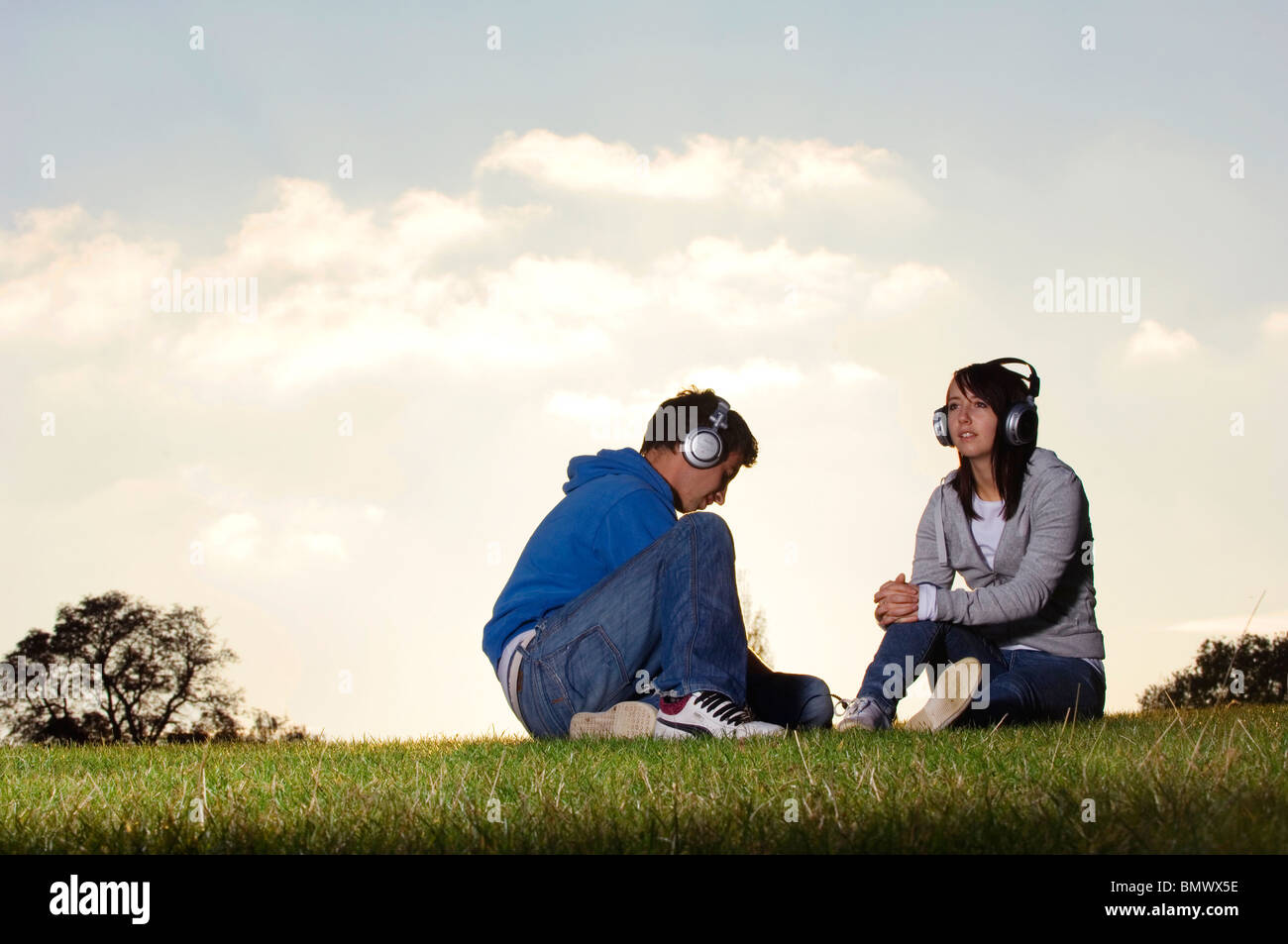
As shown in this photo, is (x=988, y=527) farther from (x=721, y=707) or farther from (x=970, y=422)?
(x=721, y=707)

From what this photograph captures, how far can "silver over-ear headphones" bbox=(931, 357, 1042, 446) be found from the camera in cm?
615

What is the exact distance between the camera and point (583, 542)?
18.4 feet

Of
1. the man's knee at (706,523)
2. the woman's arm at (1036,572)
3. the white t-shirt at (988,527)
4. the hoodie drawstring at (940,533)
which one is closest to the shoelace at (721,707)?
the man's knee at (706,523)

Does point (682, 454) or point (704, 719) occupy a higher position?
point (682, 454)

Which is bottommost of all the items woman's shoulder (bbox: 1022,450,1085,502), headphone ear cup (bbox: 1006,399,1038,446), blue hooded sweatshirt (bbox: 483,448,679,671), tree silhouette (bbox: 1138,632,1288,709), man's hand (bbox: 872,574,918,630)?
tree silhouette (bbox: 1138,632,1288,709)

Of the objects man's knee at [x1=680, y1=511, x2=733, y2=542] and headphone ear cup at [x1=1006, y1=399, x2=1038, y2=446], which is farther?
headphone ear cup at [x1=1006, y1=399, x2=1038, y2=446]

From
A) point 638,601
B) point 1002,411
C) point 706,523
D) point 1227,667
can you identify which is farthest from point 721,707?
point 1227,667

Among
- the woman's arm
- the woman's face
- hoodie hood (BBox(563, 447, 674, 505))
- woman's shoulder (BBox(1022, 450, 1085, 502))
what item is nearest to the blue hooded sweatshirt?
hoodie hood (BBox(563, 447, 674, 505))

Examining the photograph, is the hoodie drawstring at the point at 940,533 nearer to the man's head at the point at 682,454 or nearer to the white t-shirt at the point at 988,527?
the white t-shirt at the point at 988,527

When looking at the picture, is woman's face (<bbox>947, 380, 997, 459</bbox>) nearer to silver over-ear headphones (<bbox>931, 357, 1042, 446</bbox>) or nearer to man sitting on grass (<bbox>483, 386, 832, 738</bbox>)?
silver over-ear headphones (<bbox>931, 357, 1042, 446</bbox>)

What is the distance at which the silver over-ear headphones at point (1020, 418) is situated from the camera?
615 centimetres

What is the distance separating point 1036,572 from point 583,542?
2491mm

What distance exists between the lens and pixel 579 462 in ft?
19.4
